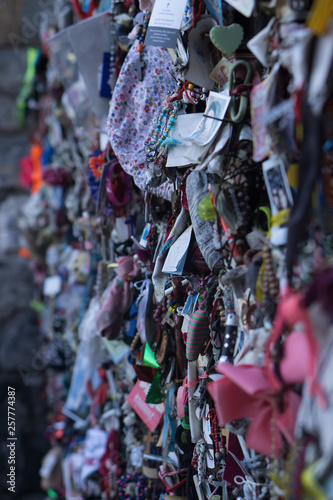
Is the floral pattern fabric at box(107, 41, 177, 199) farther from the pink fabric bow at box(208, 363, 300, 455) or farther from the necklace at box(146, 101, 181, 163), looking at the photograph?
the pink fabric bow at box(208, 363, 300, 455)

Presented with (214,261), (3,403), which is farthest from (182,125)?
(3,403)

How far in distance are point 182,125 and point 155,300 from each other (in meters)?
0.42

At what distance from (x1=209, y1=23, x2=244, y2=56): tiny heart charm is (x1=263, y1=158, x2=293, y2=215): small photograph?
0.23 metres

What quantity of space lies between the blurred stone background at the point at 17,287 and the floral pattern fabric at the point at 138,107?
5.97ft

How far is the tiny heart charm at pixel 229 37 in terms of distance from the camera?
82cm

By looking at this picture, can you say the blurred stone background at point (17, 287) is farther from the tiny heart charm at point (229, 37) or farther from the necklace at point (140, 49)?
the tiny heart charm at point (229, 37)

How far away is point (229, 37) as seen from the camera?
2.71ft

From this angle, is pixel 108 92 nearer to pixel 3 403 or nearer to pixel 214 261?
pixel 214 261

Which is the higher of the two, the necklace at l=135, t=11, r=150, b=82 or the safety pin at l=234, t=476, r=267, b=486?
the necklace at l=135, t=11, r=150, b=82

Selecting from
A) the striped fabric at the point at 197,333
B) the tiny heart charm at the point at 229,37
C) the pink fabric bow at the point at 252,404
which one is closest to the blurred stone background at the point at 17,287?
the striped fabric at the point at 197,333

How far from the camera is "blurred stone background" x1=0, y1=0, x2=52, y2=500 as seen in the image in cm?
251

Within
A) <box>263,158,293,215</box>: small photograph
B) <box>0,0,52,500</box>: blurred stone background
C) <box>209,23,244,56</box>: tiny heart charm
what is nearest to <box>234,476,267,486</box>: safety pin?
<box>263,158,293,215</box>: small photograph

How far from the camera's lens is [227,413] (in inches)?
26.3

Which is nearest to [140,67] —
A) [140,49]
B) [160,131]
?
[140,49]
